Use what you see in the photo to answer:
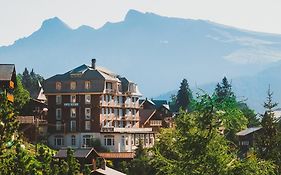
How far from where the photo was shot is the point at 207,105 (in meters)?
29.2

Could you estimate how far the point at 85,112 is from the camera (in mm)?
82062

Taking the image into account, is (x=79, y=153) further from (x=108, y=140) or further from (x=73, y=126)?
(x=73, y=126)

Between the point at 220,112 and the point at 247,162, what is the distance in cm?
259

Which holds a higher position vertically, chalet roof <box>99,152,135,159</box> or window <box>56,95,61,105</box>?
window <box>56,95,61,105</box>

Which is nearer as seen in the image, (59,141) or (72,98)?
(59,141)

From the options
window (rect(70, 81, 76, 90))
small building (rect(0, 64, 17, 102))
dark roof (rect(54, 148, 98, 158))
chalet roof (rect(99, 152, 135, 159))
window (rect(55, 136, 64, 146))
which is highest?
small building (rect(0, 64, 17, 102))

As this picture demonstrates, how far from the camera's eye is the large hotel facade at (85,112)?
8088 cm

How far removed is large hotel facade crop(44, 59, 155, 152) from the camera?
8088cm

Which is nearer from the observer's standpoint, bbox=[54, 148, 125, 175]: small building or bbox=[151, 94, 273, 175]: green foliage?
bbox=[151, 94, 273, 175]: green foliage

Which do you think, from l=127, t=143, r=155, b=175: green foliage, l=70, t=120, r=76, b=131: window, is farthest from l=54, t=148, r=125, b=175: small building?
l=70, t=120, r=76, b=131: window

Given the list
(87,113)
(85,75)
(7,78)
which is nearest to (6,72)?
(7,78)

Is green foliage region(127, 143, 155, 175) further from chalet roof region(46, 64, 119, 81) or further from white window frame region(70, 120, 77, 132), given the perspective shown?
chalet roof region(46, 64, 119, 81)

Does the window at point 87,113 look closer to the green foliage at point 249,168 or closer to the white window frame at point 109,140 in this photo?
the white window frame at point 109,140

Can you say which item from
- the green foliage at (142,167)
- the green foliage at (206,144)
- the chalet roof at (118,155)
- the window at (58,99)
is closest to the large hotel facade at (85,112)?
the window at (58,99)
